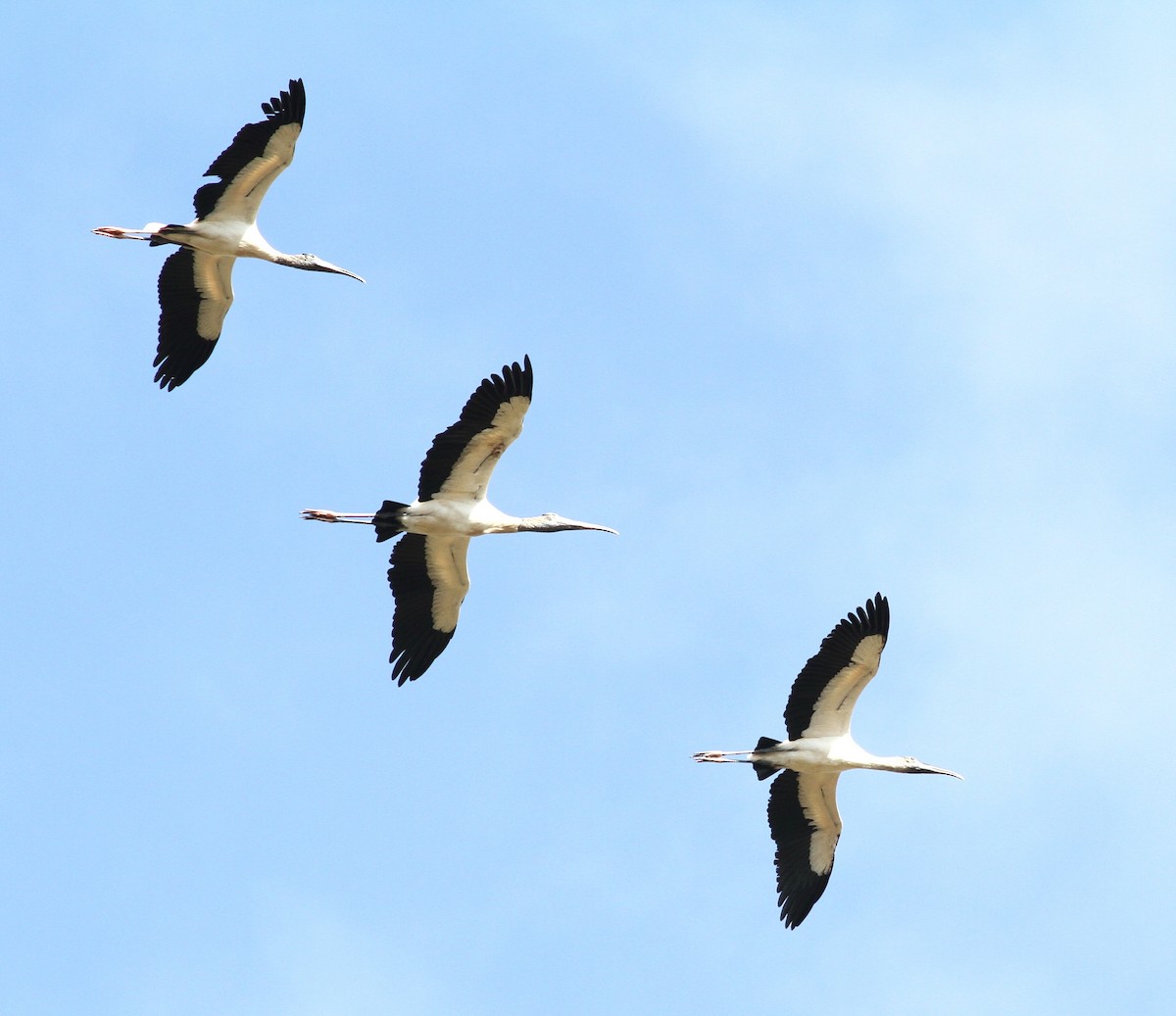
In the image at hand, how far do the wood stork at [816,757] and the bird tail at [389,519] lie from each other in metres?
5.41

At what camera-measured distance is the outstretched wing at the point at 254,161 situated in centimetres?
3278

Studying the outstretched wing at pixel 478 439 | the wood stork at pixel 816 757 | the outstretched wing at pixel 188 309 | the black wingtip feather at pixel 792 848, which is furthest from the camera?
the outstretched wing at pixel 188 309

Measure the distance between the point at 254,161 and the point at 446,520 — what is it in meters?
5.89

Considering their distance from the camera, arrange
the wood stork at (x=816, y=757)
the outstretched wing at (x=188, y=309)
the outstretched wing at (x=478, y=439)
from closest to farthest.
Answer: the outstretched wing at (x=478, y=439), the wood stork at (x=816, y=757), the outstretched wing at (x=188, y=309)

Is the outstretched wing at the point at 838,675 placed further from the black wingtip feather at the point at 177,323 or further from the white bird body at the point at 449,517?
the black wingtip feather at the point at 177,323

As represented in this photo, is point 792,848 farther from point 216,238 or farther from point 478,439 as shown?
point 216,238

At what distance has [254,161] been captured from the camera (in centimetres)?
3312

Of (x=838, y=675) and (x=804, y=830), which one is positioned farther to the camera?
(x=804, y=830)

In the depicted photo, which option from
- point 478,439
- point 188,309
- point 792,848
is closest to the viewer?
point 478,439

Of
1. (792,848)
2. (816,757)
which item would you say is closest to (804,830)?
(792,848)

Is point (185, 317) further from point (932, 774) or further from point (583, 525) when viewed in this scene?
point (932, 774)

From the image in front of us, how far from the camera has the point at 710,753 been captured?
1303 inches

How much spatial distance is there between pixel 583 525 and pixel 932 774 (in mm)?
6213

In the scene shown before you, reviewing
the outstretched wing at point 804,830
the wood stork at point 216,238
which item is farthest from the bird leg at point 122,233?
the outstretched wing at point 804,830
